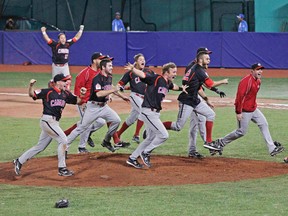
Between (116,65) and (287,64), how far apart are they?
27.2ft

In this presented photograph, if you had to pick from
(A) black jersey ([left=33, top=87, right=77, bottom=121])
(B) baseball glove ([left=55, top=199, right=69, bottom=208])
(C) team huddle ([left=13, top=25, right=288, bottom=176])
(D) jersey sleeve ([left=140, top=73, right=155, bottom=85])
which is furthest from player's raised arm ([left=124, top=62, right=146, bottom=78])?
(B) baseball glove ([left=55, top=199, right=69, bottom=208])

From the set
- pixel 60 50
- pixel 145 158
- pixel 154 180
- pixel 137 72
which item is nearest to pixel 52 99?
pixel 137 72

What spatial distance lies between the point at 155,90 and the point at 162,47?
69.5 ft

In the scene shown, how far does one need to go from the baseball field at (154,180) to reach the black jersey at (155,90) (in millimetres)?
1135

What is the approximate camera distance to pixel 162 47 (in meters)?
34.7

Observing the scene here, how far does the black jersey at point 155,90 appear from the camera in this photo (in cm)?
1357

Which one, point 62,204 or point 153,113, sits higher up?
point 153,113

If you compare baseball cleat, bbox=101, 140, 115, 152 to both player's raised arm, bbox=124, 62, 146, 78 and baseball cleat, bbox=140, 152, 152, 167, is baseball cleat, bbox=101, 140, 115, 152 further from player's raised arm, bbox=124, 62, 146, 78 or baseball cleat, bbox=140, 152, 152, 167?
player's raised arm, bbox=124, 62, 146, 78

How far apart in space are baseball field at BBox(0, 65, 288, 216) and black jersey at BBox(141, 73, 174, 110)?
1.14 metres

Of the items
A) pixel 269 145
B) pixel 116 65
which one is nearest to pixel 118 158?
pixel 269 145

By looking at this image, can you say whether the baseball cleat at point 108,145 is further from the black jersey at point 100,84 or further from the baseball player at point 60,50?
the baseball player at point 60,50

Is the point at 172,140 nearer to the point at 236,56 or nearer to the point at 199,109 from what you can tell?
the point at 199,109

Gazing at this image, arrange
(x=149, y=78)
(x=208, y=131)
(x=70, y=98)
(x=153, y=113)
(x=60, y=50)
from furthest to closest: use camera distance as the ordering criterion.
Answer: (x=60, y=50)
(x=208, y=131)
(x=153, y=113)
(x=149, y=78)
(x=70, y=98)

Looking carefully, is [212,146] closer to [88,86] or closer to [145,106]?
[145,106]
